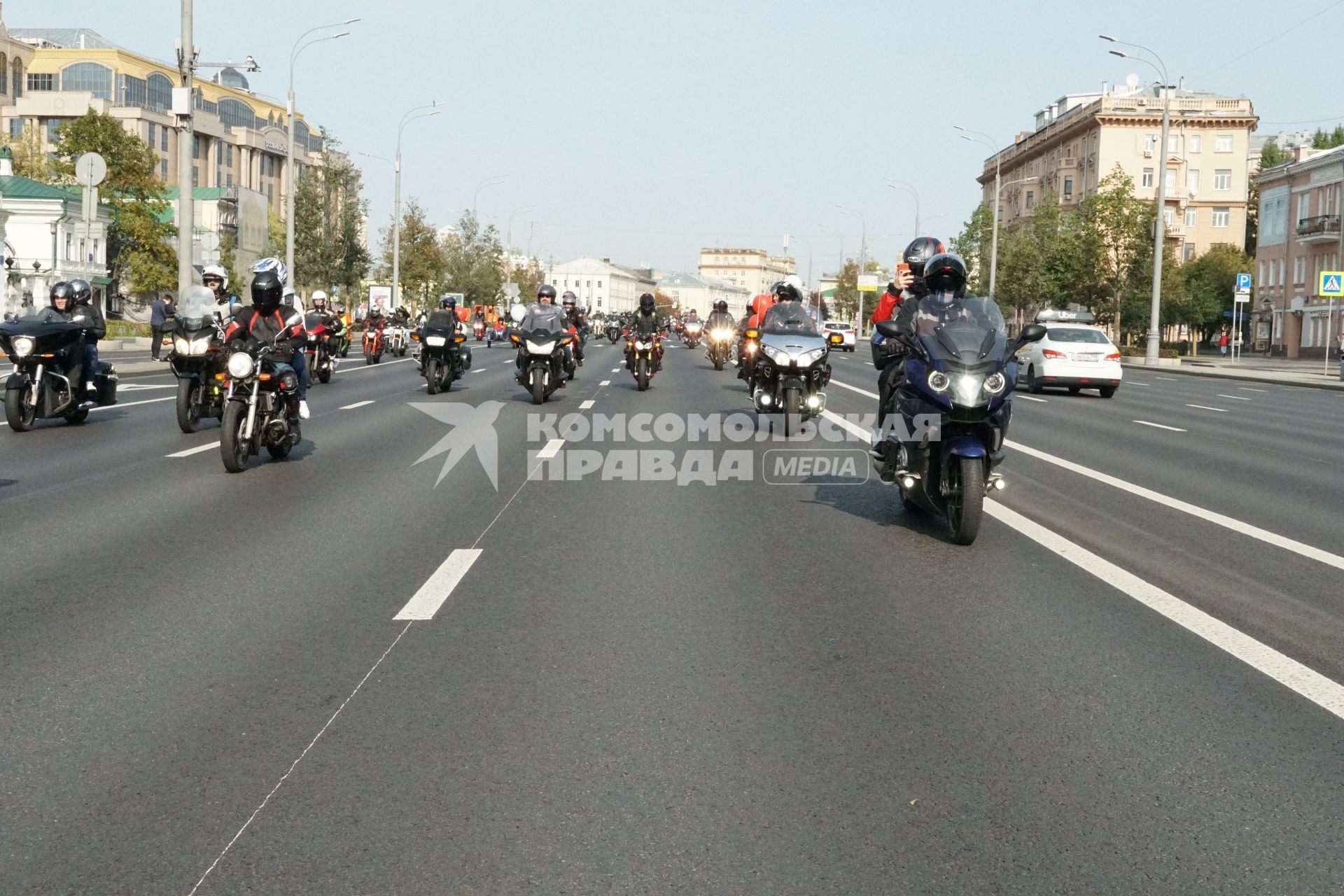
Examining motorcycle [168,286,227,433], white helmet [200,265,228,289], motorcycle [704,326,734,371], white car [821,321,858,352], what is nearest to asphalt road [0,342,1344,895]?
motorcycle [168,286,227,433]

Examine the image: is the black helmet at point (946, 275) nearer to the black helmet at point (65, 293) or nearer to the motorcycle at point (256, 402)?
the motorcycle at point (256, 402)

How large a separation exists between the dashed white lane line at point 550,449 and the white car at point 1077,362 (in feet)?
50.2

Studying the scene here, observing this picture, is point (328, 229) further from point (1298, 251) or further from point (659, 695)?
point (659, 695)

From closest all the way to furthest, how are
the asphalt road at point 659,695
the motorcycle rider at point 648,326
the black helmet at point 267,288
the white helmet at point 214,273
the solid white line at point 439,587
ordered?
1. the asphalt road at point 659,695
2. the solid white line at point 439,587
3. the black helmet at point 267,288
4. the white helmet at point 214,273
5. the motorcycle rider at point 648,326

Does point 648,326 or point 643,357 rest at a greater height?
point 648,326

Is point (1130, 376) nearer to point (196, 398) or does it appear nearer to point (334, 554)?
point (196, 398)

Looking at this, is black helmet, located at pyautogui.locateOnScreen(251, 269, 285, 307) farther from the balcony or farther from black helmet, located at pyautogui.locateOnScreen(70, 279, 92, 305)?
the balcony

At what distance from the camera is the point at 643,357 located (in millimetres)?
26062

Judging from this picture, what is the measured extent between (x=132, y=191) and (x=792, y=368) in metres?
69.2

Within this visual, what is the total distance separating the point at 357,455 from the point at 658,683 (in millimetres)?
9124

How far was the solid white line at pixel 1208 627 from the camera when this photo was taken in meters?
5.55

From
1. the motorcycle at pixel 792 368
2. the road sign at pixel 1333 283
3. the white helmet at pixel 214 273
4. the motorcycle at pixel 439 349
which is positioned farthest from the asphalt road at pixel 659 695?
the road sign at pixel 1333 283

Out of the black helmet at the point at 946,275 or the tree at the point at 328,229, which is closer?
the black helmet at the point at 946,275

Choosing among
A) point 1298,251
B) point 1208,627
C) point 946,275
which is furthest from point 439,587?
point 1298,251
